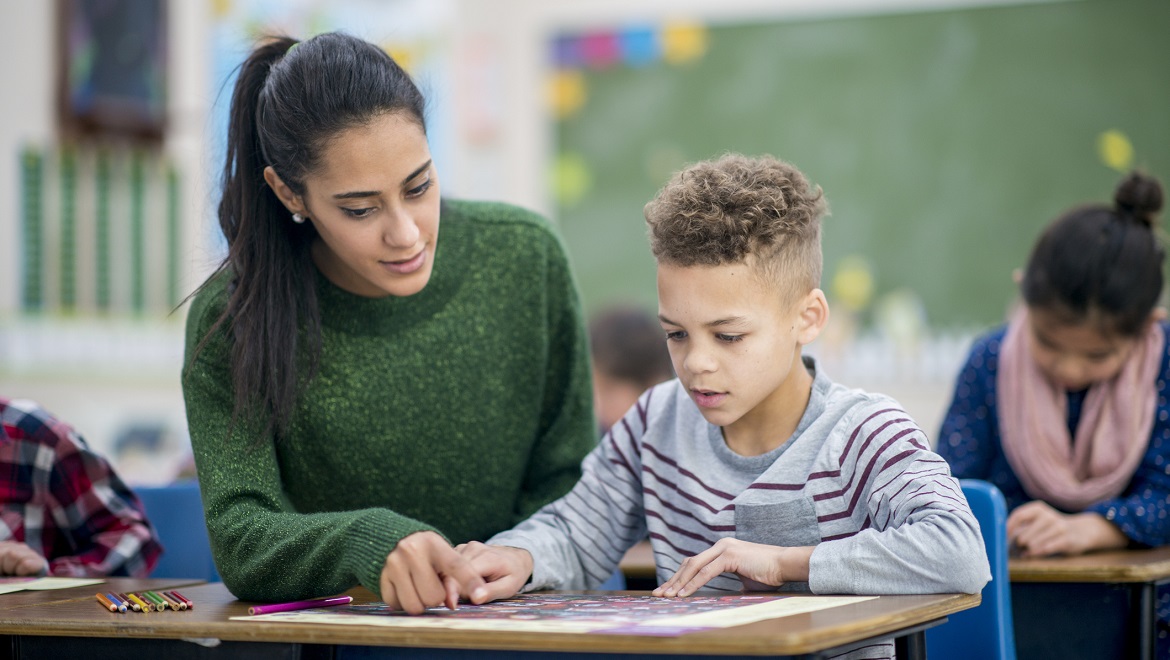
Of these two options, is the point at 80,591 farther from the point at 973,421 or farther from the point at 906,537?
the point at 973,421

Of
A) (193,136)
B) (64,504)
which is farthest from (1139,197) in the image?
(193,136)

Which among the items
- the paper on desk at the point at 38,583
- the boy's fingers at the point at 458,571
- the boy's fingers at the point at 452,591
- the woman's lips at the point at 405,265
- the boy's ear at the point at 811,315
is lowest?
the paper on desk at the point at 38,583

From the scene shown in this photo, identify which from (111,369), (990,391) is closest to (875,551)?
(990,391)

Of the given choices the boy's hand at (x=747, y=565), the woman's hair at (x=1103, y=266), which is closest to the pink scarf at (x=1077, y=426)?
the woman's hair at (x=1103, y=266)

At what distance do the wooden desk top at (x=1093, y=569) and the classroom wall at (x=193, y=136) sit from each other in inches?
90.7

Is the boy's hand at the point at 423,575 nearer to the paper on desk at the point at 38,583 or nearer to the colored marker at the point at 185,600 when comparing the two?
A: the colored marker at the point at 185,600

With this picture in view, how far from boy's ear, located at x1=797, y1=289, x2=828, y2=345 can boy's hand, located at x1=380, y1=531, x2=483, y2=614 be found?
1.62 ft

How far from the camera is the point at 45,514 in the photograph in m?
1.93

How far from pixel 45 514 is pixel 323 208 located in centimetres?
74

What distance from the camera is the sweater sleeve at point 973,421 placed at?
2.40 metres

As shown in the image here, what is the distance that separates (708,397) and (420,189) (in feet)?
1.51

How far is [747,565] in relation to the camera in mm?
1342

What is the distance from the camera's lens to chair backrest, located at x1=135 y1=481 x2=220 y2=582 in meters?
2.07

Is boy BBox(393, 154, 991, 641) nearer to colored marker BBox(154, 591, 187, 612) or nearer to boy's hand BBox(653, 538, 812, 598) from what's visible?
boy's hand BBox(653, 538, 812, 598)
